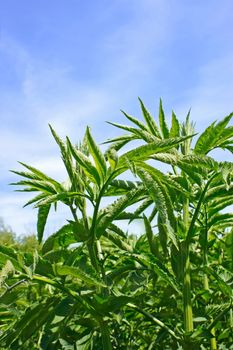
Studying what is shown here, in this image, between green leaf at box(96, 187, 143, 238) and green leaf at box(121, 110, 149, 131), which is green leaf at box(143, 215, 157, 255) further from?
green leaf at box(121, 110, 149, 131)

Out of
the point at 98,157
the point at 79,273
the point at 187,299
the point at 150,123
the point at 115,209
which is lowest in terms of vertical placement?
the point at 187,299

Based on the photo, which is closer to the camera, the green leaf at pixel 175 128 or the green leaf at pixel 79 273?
the green leaf at pixel 79 273

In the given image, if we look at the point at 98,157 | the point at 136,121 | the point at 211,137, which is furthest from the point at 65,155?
the point at 211,137

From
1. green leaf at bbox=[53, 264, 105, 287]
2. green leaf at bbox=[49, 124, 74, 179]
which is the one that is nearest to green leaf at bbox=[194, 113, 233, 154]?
green leaf at bbox=[49, 124, 74, 179]

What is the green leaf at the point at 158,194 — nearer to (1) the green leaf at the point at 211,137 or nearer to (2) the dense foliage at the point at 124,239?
(2) the dense foliage at the point at 124,239

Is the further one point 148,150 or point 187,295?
point 187,295

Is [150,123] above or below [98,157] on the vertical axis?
above

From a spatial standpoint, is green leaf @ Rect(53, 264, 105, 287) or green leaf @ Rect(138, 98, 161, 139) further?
green leaf @ Rect(138, 98, 161, 139)

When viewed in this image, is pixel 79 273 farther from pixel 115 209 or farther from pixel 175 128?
pixel 175 128

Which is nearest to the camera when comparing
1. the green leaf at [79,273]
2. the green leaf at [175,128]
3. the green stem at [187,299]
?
the green leaf at [79,273]

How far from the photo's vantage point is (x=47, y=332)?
1.39m

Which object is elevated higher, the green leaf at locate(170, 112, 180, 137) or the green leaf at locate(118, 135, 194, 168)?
the green leaf at locate(170, 112, 180, 137)

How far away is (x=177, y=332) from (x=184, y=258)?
0.17 meters

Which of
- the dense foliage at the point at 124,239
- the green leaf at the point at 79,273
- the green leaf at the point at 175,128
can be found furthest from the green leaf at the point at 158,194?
the green leaf at the point at 175,128
